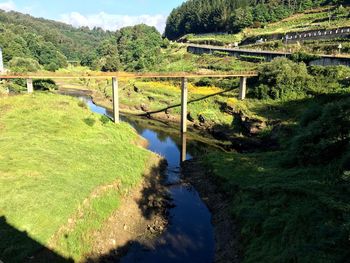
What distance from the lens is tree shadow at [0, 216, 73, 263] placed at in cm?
2398

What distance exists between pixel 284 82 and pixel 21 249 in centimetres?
6500

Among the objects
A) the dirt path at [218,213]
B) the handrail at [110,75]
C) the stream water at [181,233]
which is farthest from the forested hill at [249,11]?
the dirt path at [218,213]

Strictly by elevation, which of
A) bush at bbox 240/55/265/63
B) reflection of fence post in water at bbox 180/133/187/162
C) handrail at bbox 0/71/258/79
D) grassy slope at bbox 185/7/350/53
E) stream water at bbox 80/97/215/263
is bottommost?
stream water at bbox 80/97/215/263

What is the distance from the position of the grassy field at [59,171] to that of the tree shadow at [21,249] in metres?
0.07

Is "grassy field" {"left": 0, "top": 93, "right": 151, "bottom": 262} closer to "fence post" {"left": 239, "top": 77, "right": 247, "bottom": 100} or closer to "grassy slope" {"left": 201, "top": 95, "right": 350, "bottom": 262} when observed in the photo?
"grassy slope" {"left": 201, "top": 95, "right": 350, "bottom": 262}

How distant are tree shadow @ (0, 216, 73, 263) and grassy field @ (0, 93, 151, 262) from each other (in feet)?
0.24

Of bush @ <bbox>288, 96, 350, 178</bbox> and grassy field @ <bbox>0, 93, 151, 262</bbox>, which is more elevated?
bush @ <bbox>288, 96, 350, 178</bbox>

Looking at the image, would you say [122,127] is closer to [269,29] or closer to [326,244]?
[326,244]

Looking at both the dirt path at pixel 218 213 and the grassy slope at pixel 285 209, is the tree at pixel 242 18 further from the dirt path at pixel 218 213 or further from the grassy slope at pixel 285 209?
the grassy slope at pixel 285 209

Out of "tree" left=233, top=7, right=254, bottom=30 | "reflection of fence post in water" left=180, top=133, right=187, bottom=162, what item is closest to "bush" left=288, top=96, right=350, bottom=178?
"reflection of fence post in water" left=180, top=133, right=187, bottom=162

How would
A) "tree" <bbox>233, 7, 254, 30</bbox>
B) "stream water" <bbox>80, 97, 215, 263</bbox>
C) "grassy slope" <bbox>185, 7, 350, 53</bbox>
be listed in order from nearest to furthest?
"stream water" <bbox>80, 97, 215, 263</bbox>, "grassy slope" <bbox>185, 7, 350, 53</bbox>, "tree" <bbox>233, 7, 254, 30</bbox>

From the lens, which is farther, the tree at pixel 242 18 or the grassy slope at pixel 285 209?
the tree at pixel 242 18

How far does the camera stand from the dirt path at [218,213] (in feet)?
99.7

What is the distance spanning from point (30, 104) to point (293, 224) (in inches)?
1865
